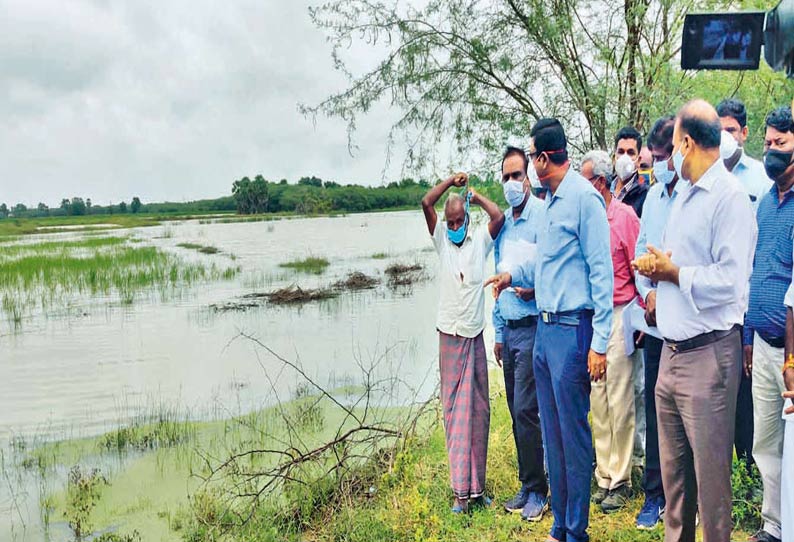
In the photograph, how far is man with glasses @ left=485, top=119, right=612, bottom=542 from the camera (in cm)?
311

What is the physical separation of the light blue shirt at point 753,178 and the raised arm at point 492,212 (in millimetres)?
1225

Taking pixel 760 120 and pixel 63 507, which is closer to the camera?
pixel 63 507

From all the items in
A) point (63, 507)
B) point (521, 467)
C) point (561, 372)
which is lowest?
point (63, 507)

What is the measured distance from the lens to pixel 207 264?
2541 cm

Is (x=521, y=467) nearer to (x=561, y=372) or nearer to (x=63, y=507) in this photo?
(x=561, y=372)

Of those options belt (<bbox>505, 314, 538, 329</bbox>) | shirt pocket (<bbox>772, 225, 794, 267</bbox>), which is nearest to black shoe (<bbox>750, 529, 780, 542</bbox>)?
shirt pocket (<bbox>772, 225, 794, 267</bbox>)

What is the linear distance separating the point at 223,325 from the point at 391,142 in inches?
333

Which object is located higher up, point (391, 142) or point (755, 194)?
point (391, 142)

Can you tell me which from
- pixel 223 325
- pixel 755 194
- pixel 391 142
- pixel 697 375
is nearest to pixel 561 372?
pixel 697 375

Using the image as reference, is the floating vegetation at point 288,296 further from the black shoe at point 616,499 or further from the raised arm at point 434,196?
the black shoe at point 616,499

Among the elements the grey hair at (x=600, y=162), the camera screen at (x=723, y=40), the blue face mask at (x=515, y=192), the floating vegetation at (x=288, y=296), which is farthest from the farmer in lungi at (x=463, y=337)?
the floating vegetation at (x=288, y=296)

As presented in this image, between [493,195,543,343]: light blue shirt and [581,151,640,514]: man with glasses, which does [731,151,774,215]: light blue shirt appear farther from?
[493,195,543,343]: light blue shirt

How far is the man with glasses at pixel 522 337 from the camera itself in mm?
3637

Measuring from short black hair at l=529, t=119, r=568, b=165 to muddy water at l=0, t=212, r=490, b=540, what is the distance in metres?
3.86
